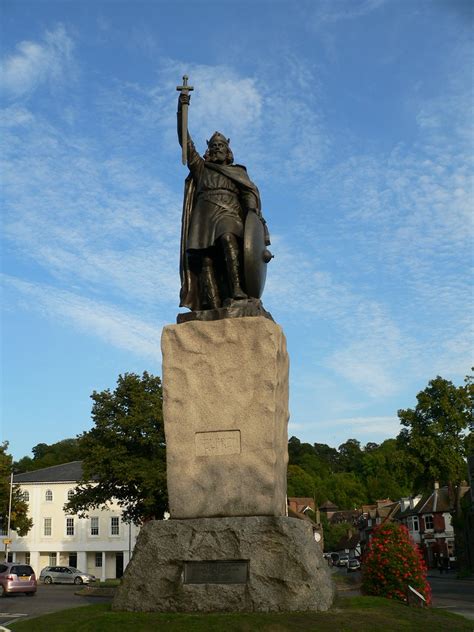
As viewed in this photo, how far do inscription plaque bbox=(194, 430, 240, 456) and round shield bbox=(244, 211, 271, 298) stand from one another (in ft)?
6.73

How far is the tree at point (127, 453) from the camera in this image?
98.6 ft

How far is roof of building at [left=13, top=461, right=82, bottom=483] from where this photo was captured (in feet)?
191

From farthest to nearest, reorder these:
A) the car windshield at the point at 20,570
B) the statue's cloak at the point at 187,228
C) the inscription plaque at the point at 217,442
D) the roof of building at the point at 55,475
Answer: the roof of building at the point at 55,475 → the car windshield at the point at 20,570 → the statue's cloak at the point at 187,228 → the inscription plaque at the point at 217,442

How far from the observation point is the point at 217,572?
8.15 m

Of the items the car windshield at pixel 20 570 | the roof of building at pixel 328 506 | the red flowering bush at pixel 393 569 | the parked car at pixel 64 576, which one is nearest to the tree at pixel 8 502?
the parked car at pixel 64 576

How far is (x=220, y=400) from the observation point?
8.91m

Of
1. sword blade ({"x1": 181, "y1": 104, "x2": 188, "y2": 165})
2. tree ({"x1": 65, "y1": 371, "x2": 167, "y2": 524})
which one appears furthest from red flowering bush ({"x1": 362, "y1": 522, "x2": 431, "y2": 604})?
tree ({"x1": 65, "y1": 371, "x2": 167, "y2": 524})

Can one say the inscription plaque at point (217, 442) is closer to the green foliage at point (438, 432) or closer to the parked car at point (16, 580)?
the parked car at point (16, 580)

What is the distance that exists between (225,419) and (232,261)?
2242 millimetres

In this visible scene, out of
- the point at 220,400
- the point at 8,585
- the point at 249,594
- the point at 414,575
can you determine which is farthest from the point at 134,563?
the point at 8,585

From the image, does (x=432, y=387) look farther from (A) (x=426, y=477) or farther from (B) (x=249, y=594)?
(B) (x=249, y=594)

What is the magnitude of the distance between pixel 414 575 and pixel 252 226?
18.8 feet

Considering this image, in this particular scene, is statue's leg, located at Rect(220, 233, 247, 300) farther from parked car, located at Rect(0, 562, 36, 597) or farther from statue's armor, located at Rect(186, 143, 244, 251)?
parked car, located at Rect(0, 562, 36, 597)

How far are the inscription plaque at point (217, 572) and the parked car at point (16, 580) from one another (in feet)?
73.4
